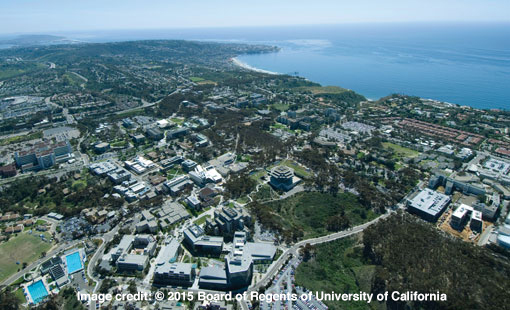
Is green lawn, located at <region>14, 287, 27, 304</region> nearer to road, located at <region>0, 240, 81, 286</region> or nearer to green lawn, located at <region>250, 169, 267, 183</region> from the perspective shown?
road, located at <region>0, 240, 81, 286</region>

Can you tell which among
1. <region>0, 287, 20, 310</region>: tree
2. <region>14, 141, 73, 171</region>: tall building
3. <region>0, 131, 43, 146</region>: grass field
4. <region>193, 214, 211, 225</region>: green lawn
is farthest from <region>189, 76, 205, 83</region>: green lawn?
<region>0, 287, 20, 310</region>: tree

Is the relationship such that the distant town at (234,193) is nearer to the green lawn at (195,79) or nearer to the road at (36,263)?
the road at (36,263)

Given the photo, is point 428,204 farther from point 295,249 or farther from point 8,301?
point 8,301

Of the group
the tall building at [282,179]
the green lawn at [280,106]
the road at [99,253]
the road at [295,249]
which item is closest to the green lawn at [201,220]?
the road at [99,253]

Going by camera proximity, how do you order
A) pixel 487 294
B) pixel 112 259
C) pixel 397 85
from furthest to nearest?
pixel 397 85 < pixel 112 259 < pixel 487 294

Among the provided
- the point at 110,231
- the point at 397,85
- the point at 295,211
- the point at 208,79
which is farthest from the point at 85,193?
the point at 397,85

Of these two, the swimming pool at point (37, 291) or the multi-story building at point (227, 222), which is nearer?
the swimming pool at point (37, 291)

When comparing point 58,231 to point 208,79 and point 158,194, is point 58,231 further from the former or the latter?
point 208,79
